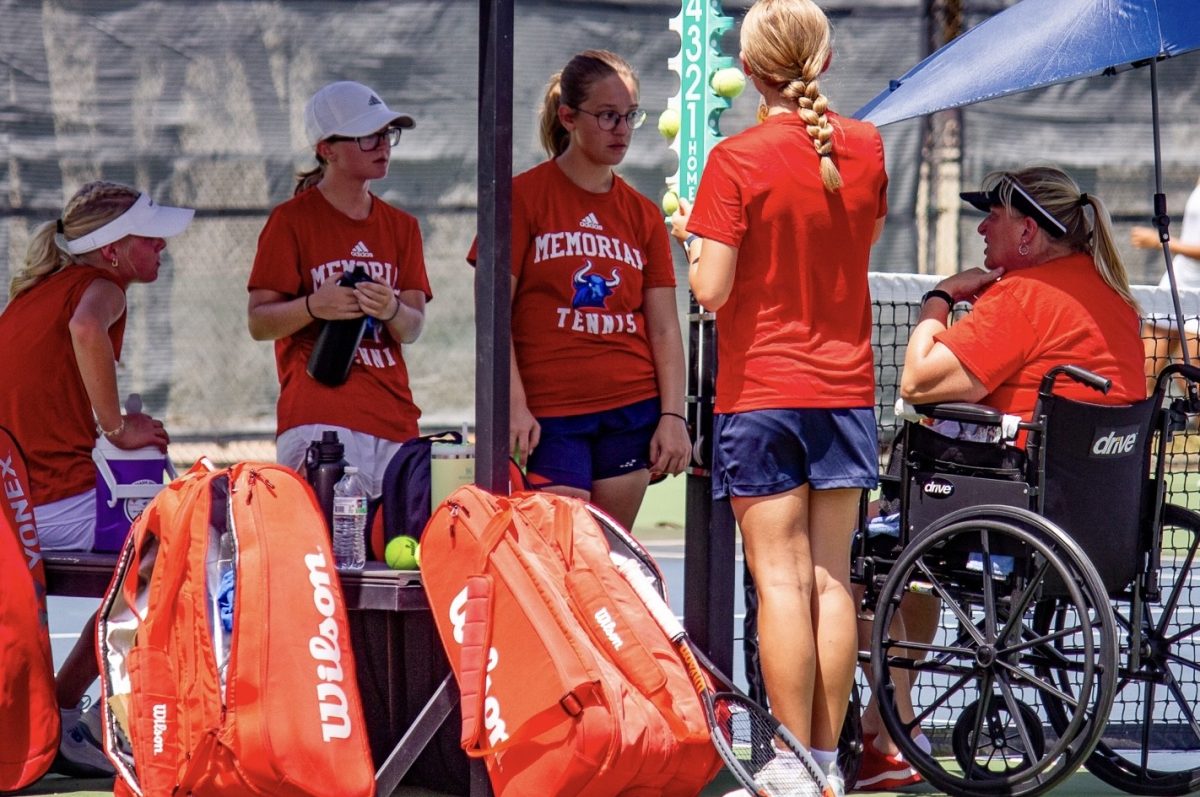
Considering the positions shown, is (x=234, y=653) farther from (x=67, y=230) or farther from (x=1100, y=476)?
(x=1100, y=476)

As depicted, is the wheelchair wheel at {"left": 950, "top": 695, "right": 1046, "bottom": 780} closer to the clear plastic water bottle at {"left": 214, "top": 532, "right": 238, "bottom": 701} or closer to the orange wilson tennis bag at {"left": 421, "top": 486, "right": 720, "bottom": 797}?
the orange wilson tennis bag at {"left": 421, "top": 486, "right": 720, "bottom": 797}

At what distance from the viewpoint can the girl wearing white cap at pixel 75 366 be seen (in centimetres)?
417

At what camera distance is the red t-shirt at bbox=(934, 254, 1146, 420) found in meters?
3.97

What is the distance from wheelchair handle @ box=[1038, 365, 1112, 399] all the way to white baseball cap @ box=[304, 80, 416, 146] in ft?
5.64

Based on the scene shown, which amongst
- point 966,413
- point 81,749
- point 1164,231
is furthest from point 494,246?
point 1164,231

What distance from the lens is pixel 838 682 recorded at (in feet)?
12.2

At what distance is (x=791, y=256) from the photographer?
11.9 feet

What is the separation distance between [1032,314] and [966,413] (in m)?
0.29

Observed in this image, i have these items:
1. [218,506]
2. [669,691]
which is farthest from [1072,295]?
A: [218,506]

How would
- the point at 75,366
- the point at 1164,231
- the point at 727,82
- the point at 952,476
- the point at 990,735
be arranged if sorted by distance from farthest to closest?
1. the point at 727,82
2. the point at 1164,231
3. the point at 75,366
4. the point at 990,735
5. the point at 952,476

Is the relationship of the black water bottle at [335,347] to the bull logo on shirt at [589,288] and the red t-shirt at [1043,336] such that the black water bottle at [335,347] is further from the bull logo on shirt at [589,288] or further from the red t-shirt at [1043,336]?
the red t-shirt at [1043,336]

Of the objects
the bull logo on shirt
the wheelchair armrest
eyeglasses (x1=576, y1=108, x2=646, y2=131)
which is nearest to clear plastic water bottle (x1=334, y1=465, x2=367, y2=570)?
the bull logo on shirt

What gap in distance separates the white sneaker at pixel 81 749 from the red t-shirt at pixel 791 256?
1800 mm

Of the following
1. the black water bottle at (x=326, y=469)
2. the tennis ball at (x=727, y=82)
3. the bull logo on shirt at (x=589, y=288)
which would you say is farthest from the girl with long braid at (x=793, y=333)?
the tennis ball at (x=727, y=82)
